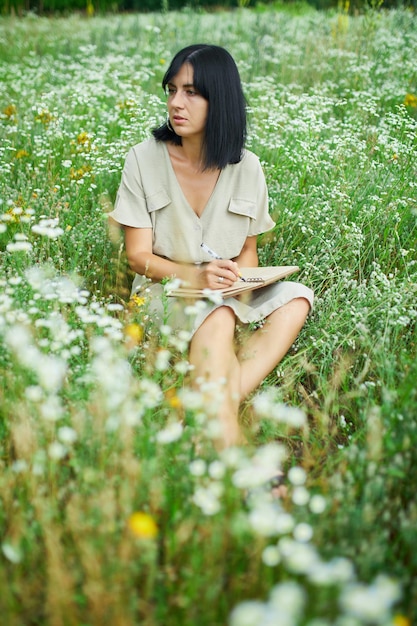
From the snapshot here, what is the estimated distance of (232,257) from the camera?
Result: 119 inches

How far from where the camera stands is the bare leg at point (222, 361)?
83.6 inches

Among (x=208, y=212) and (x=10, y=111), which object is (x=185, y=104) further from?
(x=10, y=111)

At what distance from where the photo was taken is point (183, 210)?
2.86 m

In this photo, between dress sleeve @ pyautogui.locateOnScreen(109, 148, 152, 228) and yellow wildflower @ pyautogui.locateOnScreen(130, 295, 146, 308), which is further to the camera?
dress sleeve @ pyautogui.locateOnScreen(109, 148, 152, 228)

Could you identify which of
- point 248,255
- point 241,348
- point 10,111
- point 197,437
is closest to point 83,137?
point 10,111

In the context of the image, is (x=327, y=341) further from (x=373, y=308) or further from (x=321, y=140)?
(x=321, y=140)

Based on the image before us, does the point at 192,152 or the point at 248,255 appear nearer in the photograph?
the point at 192,152

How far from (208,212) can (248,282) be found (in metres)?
0.44

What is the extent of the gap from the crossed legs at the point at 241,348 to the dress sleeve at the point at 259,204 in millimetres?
476

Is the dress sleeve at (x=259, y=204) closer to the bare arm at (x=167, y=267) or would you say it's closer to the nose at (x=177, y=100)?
the bare arm at (x=167, y=267)

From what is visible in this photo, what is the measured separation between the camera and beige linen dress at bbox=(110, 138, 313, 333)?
2.81 meters

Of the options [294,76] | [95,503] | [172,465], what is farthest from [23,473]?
[294,76]

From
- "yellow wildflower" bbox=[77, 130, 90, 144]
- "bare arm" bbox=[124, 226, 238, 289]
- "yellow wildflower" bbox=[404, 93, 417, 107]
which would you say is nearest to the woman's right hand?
"bare arm" bbox=[124, 226, 238, 289]

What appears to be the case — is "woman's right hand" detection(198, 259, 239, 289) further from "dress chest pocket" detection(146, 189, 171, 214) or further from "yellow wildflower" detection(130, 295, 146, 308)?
"dress chest pocket" detection(146, 189, 171, 214)
